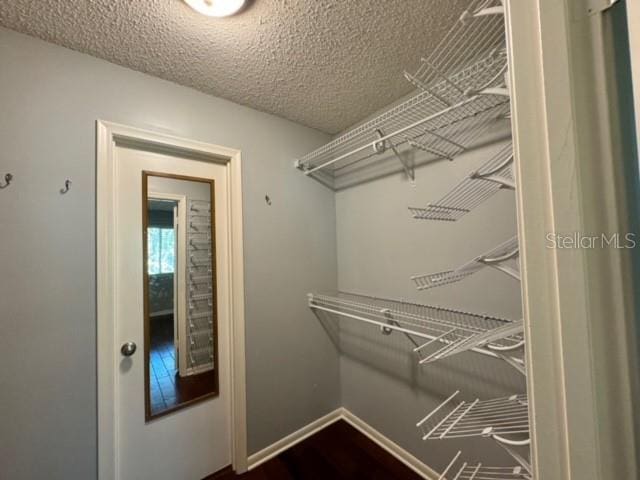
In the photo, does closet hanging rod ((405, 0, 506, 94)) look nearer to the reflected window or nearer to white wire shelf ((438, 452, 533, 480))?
the reflected window

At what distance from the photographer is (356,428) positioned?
1.89m

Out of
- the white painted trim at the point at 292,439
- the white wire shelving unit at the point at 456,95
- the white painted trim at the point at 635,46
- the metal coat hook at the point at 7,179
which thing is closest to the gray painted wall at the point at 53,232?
the metal coat hook at the point at 7,179

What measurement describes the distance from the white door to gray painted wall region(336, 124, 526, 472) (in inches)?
41.2

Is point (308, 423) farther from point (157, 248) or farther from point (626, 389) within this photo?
point (626, 389)

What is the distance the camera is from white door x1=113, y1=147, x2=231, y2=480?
4.22ft

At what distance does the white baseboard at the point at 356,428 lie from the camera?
152 cm

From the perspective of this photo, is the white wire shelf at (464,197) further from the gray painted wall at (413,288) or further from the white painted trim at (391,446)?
the white painted trim at (391,446)

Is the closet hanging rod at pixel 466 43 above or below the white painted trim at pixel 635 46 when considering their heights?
above

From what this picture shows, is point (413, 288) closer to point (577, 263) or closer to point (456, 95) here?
point (456, 95)

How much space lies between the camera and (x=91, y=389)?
3.77 feet

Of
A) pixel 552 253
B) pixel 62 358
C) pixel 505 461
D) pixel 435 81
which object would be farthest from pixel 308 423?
pixel 435 81

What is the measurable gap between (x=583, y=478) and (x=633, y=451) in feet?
0.29

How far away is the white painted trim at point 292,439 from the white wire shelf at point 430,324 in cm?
84

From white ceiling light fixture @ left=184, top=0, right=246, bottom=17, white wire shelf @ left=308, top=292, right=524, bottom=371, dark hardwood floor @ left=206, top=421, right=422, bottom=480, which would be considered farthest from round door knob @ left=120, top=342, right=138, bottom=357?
white ceiling light fixture @ left=184, top=0, right=246, bottom=17
